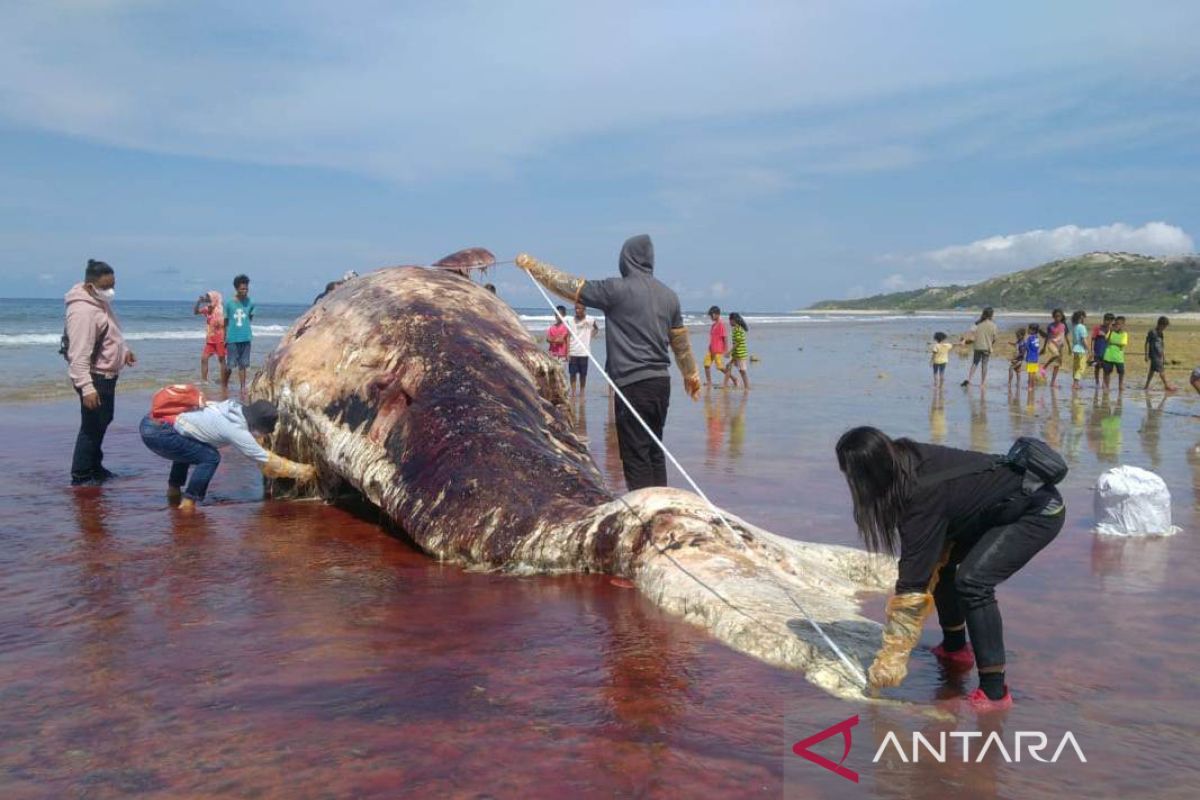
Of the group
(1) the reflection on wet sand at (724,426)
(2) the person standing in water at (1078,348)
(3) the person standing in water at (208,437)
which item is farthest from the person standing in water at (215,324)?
(2) the person standing in water at (1078,348)

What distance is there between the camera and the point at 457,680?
13.3ft

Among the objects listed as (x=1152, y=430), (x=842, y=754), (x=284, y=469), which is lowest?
(x=842, y=754)

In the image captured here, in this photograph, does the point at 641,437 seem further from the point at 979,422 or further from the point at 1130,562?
the point at 979,422

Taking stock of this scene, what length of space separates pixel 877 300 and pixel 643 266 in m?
152

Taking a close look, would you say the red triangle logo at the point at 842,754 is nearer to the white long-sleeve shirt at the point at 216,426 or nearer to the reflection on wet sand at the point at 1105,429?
the white long-sleeve shirt at the point at 216,426

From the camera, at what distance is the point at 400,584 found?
5.52 meters

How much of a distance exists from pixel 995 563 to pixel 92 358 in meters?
7.66

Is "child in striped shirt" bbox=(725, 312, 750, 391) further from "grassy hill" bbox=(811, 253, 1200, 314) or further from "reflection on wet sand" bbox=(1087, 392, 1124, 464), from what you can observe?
"grassy hill" bbox=(811, 253, 1200, 314)

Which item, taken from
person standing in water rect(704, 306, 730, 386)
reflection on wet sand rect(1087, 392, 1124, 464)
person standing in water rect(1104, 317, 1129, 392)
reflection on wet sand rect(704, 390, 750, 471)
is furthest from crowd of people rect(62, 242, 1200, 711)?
person standing in water rect(1104, 317, 1129, 392)

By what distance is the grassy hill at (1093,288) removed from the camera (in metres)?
93.2

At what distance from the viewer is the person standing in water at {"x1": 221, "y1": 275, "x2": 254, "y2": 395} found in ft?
53.0

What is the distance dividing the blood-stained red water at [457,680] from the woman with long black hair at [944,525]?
0.26 metres

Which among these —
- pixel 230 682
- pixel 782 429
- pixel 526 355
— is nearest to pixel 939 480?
pixel 230 682

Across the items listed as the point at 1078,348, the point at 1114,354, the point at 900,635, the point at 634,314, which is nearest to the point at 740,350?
the point at 1078,348
